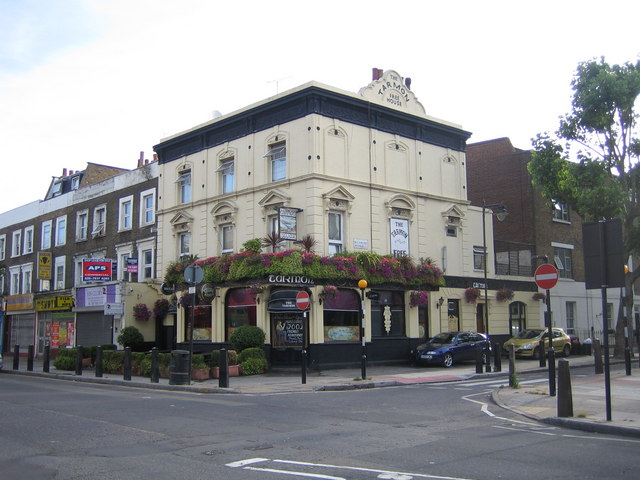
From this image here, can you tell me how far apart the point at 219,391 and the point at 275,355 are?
275 inches

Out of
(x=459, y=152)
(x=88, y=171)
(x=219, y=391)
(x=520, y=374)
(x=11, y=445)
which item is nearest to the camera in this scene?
(x=11, y=445)

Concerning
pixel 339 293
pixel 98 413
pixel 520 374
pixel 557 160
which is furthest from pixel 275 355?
pixel 557 160

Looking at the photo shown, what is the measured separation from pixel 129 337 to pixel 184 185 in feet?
25.3

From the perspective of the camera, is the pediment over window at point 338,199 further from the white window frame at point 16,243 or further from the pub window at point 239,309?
the white window frame at point 16,243

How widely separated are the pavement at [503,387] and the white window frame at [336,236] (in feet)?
15.6

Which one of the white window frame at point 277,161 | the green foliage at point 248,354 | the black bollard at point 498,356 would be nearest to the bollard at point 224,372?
the green foliage at point 248,354

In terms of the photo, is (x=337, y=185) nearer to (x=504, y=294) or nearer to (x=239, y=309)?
(x=239, y=309)

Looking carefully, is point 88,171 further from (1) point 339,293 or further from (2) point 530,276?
(2) point 530,276

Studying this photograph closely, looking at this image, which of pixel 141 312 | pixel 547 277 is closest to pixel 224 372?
pixel 547 277

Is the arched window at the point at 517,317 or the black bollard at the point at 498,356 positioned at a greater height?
the arched window at the point at 517,317

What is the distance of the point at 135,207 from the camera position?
114 feet

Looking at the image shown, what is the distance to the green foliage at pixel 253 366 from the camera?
23234 millimetres

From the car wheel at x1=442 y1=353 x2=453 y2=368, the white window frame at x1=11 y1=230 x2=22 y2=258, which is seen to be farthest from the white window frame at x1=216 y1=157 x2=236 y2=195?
the white window frame at x1=11 y1=230 x2=22 y2=258

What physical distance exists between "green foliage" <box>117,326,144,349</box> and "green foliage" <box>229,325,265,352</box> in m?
7.31
